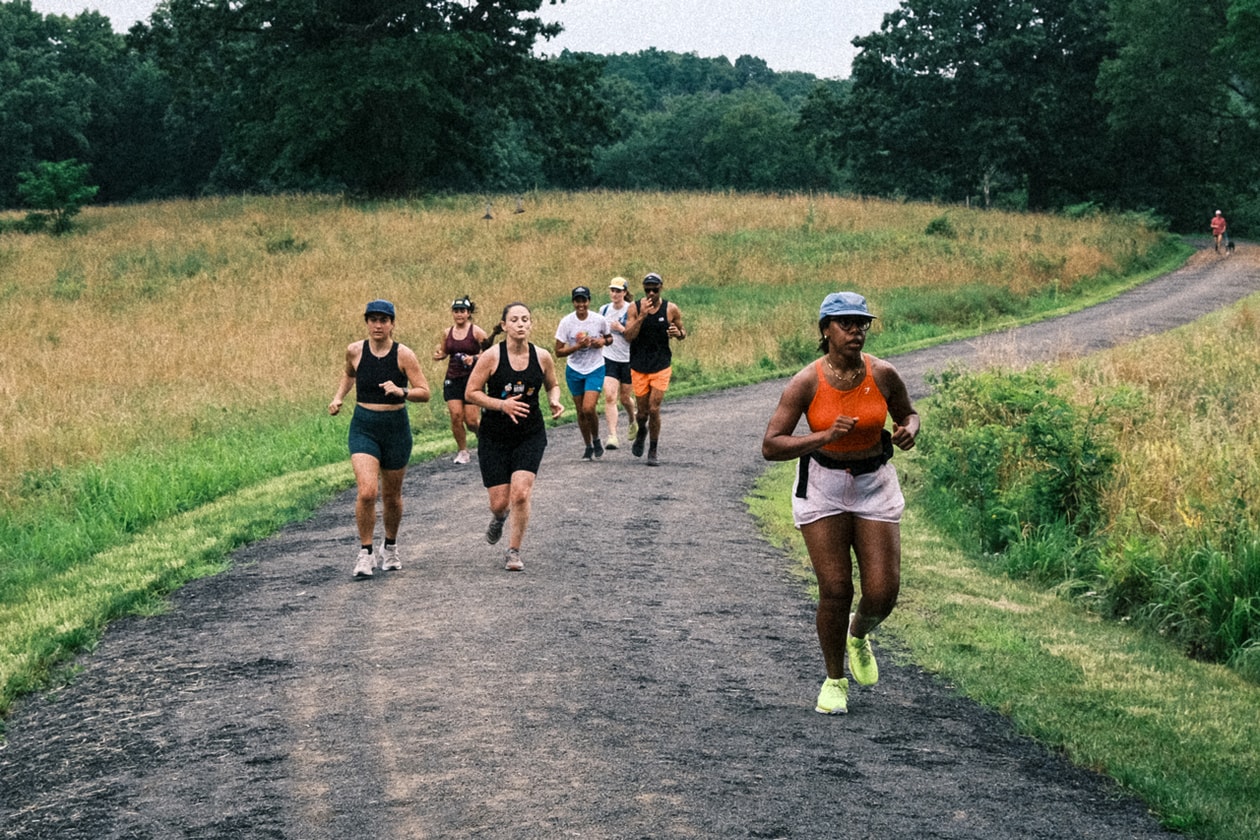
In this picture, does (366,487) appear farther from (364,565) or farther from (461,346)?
(461,346)

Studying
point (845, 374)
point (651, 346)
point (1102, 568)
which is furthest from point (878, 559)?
point (651, 346)

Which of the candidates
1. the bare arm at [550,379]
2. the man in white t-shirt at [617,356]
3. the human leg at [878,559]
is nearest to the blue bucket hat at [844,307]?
the human leg at [878,559]

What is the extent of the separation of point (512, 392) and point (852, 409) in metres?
3.79

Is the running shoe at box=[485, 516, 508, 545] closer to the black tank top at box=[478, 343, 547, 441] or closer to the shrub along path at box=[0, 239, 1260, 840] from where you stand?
the shrub along path at box=[0, 239, 1260, 840]

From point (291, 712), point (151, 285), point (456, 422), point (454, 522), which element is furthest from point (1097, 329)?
point (291, 712)

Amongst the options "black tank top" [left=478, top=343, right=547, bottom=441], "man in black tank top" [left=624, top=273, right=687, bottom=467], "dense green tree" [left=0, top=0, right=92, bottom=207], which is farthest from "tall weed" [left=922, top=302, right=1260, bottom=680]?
"dense green tree" [left=0, top=0, right=92, bottom=207]

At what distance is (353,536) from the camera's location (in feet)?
36.3

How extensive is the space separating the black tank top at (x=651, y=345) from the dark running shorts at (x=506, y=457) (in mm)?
4639

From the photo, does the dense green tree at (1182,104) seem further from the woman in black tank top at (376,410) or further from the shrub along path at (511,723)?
the shrub along path at (511,723)

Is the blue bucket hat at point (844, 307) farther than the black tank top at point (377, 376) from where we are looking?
No

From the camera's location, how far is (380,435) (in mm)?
9297

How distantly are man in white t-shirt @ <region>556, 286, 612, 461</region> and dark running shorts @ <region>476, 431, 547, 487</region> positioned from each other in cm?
411

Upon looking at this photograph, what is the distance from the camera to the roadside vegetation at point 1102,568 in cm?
631

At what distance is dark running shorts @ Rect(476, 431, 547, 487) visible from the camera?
944 centimetres
